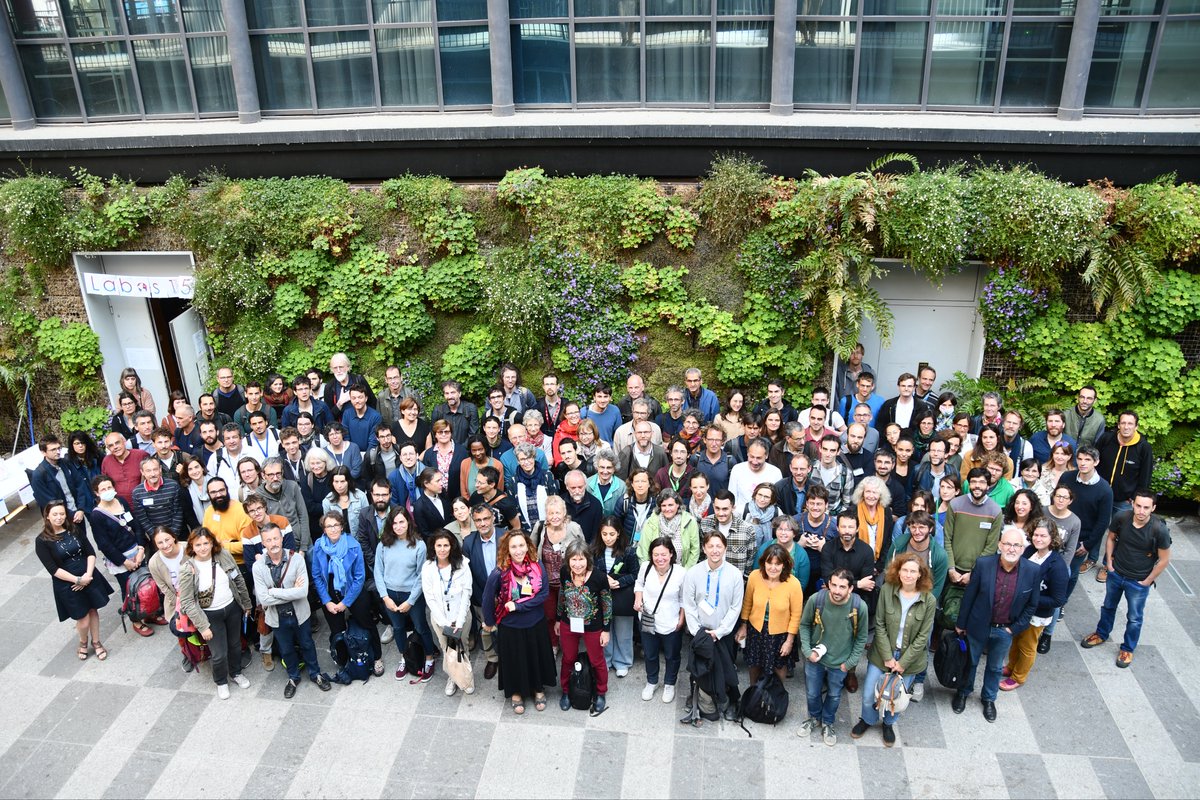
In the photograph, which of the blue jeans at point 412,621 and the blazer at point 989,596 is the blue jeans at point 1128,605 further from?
the blue jeans at point 412,621

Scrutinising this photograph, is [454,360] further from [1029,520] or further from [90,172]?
[1029,520]

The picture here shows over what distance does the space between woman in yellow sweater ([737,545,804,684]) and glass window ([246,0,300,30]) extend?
1045cm

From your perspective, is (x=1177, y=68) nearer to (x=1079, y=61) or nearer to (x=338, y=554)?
(x=1079, y=61)

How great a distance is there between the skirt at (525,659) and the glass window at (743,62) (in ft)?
26.6

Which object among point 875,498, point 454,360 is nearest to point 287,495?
point 454,360

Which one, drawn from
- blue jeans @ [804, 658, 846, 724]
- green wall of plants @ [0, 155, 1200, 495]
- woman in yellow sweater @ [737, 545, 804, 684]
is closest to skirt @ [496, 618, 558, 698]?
woman in yellow sweater @ [737, 545, 804, 684]

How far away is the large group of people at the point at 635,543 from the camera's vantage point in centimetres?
757

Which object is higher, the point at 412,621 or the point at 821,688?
the point at 412,621

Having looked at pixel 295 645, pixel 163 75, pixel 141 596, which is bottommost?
pixel 295 645

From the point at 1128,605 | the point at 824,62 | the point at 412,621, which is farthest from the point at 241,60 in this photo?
the point at 1128,605

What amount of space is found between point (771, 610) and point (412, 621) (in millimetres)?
A: 3445

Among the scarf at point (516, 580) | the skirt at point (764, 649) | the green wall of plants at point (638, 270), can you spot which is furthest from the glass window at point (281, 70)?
the skirt at point (764, 649)

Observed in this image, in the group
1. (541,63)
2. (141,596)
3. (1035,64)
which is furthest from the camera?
(541,63)

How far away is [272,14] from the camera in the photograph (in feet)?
41.8
